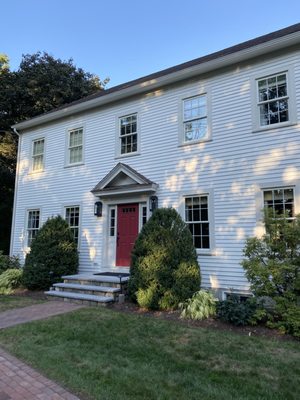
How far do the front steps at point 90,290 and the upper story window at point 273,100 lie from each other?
18.6 feet

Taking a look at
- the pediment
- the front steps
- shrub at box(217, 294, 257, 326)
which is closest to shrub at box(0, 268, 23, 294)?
the front steps

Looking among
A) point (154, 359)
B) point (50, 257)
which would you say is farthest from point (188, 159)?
point (154, 359)

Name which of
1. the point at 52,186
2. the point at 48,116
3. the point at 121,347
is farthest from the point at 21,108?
the point at 121,347

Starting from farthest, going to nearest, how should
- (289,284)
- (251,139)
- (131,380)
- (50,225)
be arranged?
→ (50,225) < (251,139) < (289,284) < (131,380)

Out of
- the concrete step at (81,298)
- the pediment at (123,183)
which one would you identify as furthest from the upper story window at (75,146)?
the concrete step at (81,298)

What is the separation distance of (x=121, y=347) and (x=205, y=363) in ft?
4.34

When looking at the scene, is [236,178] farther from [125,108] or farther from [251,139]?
[125,108]

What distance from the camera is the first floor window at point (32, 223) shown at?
1284cm

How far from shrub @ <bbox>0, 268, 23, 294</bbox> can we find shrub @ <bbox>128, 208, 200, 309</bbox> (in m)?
4.68

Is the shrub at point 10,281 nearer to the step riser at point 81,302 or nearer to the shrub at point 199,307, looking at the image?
the step riser at point 81,302

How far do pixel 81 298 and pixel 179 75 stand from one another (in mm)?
6910

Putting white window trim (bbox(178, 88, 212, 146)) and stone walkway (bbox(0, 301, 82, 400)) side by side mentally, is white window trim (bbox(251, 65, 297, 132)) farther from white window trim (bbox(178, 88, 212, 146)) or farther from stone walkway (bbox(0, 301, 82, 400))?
stone walkway (bbox(0, 301, 82, 400))

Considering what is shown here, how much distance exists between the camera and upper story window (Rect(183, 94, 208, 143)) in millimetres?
9203

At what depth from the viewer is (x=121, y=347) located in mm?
4809
